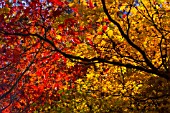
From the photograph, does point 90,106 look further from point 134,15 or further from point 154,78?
point 134,15

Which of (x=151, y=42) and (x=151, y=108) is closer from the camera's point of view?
(x=151, y=42)

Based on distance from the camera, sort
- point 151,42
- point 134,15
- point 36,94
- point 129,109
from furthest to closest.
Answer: point 36,94 < point 129,109 < point 151,42 < point 134,15

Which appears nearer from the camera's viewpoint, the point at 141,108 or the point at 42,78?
the point at 141,108

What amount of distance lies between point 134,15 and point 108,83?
19.6 feet

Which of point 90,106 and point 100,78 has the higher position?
point 100,78

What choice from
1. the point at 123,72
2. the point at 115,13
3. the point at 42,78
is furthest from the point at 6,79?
the point at 115,13

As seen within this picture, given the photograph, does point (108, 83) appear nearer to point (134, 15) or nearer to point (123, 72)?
point (123, 72)

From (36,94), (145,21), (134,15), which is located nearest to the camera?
(145,21)

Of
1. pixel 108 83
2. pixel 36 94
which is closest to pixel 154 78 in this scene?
pixel 108 83

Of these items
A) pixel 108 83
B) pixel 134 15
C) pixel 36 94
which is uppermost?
pixel 134 15

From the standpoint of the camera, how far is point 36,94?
25672 mm

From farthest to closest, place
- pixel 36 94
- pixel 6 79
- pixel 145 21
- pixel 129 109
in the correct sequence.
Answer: pixel 36 94 → pixel 6 79 → pixel 129 109 → pixel 145 21

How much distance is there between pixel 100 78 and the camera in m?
17.2

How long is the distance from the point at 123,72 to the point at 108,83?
6.07 feet
